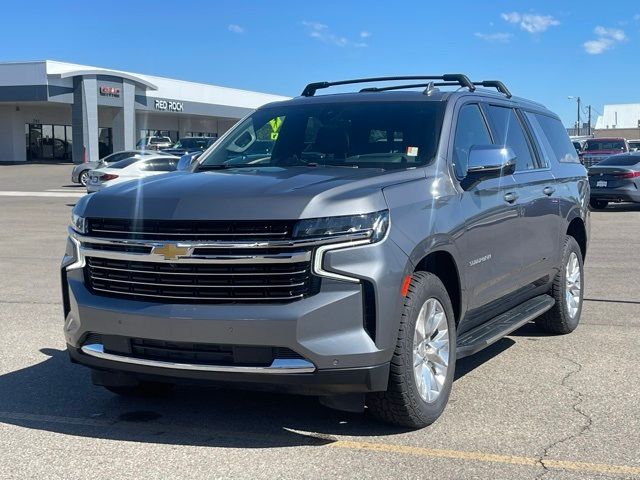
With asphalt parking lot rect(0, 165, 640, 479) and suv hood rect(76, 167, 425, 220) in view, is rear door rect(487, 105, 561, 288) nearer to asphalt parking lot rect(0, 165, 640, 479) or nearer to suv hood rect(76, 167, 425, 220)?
asphalt parking lot rect(0, 165, 640, 479)

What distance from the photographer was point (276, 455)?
4.22 metres

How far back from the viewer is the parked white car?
22172 millimetres

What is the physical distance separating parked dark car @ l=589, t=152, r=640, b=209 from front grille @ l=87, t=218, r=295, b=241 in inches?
703

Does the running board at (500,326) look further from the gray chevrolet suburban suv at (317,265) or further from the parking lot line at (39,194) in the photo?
the parking lot line at (39,194)

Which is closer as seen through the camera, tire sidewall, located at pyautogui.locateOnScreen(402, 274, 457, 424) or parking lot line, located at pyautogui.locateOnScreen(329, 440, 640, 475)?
parking lot line, located at pyautogui.locateOnScreen(329, 440, 640, 475)

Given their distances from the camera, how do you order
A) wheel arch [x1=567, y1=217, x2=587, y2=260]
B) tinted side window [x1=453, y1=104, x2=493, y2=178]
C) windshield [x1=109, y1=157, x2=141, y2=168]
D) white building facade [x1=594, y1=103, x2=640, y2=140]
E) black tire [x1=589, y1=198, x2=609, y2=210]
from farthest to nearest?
white building facade [x1=594, y1=103, x2=640, y2=140] → windshield [x1=109, y1=157, x2=141, y2=168] → black tire [x1=589, y1=198, x2=609, y2=210] → wheel arch [x1=567, y1=217, x2=587, y2=260] → tinted side window [x1=453, y1=104, x2=493, y2=178]

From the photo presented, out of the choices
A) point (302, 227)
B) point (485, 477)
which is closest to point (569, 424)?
point (485, 477)

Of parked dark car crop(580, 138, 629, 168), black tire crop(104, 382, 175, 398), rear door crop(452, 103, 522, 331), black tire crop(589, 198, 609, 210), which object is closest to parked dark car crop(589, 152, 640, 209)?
black tire crop(589, 198, 609, 210)

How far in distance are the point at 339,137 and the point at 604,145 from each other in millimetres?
30106

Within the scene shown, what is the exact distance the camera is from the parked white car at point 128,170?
873 inches

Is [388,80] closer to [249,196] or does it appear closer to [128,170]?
[249,196]

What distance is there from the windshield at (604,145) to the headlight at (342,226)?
3114 centimetres

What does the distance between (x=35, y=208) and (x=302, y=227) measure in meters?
19.5

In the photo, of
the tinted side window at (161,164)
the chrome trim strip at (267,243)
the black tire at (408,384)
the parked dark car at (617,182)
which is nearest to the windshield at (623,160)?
the parked dark car at (617,182)
